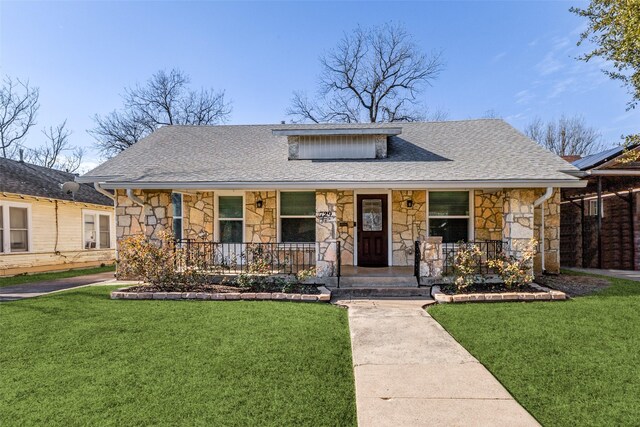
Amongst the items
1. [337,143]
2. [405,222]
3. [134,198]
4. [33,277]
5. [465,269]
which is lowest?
[33,277]

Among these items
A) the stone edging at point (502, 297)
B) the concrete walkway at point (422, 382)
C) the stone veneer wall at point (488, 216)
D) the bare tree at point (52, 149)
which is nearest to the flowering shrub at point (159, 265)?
the concrete walkway at point (422, 382)

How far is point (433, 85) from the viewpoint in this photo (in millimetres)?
23766

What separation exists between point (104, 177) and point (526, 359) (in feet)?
30.8

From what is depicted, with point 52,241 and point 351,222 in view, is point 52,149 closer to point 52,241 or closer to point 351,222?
point 52,241

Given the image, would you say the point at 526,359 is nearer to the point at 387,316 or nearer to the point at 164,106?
the point at 387,316

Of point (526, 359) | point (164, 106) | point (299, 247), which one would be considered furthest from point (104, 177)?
point (164, 106)

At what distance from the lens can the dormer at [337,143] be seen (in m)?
9.73

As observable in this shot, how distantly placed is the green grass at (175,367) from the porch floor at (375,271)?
91.3 inches

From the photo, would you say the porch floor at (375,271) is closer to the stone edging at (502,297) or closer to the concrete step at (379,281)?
the concrete step at (379,281)

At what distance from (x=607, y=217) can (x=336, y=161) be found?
28.4 ft

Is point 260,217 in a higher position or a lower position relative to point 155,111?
lower

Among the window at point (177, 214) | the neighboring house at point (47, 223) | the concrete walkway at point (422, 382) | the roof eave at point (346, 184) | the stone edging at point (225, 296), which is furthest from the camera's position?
the neighboring house at point (47, 223)

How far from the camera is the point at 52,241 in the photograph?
12109mm

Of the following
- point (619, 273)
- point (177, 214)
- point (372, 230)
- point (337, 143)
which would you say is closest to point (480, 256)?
point (372, 230)
